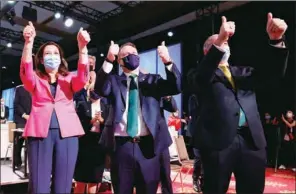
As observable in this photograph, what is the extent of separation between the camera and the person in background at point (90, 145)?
3.05m

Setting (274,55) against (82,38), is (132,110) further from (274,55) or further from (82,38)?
(274,55)

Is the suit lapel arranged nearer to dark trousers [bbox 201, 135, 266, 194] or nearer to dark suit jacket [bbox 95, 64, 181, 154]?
dark suit jacket [bbox 95, 64, 181, 154]

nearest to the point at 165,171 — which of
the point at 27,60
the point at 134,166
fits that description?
the point at 134,166

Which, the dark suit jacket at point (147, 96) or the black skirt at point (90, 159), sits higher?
the dark suit jacket at point (147, 96)

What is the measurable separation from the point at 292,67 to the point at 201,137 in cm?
619

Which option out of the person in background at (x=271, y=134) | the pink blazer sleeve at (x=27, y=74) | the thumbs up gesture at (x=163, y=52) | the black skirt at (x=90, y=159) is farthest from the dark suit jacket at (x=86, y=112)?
the person in background at (x=271, y=134)

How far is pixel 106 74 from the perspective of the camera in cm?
204

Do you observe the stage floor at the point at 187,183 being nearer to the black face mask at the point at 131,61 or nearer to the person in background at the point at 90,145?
the person in background at the point at 90,145

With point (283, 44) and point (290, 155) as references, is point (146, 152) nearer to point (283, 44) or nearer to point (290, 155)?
point (283, 44)

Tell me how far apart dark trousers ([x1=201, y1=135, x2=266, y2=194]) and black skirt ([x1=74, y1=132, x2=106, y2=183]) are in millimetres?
1625

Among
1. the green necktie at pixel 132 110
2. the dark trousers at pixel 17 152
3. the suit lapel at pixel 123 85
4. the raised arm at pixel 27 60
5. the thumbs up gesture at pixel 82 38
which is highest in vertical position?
the thumbs up gesture at pixel 82 38

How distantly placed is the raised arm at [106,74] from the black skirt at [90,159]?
122 cm

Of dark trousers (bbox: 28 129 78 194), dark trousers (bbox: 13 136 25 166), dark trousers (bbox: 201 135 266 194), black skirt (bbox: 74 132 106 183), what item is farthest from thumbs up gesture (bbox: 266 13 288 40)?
dark trousers (bbox: 13 136 25 166)

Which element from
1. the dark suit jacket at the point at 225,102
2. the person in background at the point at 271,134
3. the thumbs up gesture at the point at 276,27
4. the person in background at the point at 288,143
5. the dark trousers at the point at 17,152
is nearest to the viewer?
the thumbs up gesture at the point at 276,27
